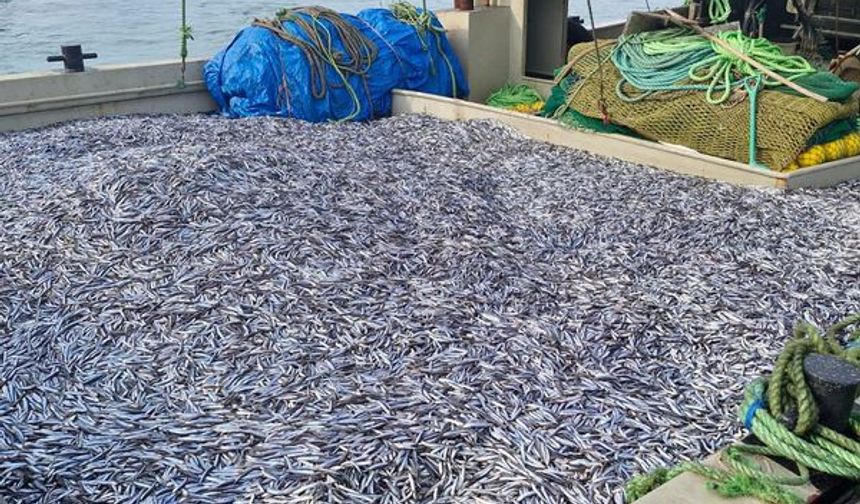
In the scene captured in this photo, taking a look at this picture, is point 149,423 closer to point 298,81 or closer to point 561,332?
point 561,332

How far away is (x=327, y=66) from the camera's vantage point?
30.7 feet

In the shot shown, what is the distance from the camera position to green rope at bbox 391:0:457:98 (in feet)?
32.9

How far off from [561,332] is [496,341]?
1.32 ft

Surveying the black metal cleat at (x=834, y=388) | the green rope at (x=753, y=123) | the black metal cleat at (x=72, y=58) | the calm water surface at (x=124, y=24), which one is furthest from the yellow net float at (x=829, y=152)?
the calm water surface at (x=124, y=24)

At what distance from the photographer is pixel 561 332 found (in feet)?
14.9

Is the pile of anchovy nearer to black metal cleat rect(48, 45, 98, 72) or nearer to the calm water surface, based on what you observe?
black metal cleat rect(48, 45, 98, 72)

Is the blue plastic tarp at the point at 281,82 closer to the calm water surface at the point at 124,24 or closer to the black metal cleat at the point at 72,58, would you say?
the black metal cleat at the point at 72,58

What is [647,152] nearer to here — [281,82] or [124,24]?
[281,82]

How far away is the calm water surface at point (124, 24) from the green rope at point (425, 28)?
908cm

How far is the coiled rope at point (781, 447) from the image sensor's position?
2.79 metres

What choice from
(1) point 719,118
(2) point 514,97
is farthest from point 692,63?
(2) point 514,97

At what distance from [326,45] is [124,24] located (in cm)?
1860

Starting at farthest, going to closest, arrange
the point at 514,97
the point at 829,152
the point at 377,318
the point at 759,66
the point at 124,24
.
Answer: the point at 124,24 → the point at 514,97 → the point at 759,66 → the point at 829,152 → the point at 377,318

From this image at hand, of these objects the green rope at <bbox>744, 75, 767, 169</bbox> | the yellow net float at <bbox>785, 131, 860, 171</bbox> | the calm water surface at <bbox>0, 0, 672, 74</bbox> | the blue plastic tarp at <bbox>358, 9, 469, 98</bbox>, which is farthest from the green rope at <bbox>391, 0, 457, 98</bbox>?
the calm water surface at <bbox>0, 0, 672, 74</bbox>
